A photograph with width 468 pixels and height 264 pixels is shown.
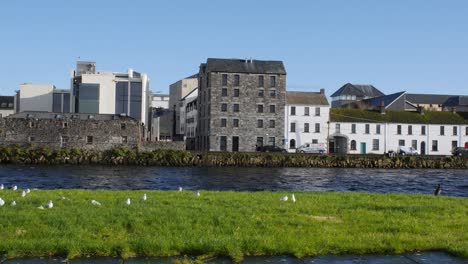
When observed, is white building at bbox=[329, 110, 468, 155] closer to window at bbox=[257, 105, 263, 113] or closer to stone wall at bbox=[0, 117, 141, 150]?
window at bbox=[257, 105, 263, 113]

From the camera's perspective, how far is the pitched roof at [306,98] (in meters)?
89.7

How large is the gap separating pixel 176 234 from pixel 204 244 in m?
1.11

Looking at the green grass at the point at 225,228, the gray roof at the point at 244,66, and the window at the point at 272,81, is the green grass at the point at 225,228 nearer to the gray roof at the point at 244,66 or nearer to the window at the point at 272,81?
the gray roof at the point at 244,66

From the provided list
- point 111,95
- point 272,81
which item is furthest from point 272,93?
point 111,95

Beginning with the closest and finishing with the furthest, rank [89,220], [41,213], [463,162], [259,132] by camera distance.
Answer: [89,220], [41,213], [463,162], [259,132]

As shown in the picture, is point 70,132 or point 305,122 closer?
point 70,132

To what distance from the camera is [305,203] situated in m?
15.1

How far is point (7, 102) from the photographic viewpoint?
396ft

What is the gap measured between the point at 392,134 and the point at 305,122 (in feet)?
51.2

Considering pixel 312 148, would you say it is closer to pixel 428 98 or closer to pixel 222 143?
pixel 222 143

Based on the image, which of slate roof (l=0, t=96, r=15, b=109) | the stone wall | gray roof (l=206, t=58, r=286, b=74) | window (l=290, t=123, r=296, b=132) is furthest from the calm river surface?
slate roof (l=0, t=96, r=15, b=109)

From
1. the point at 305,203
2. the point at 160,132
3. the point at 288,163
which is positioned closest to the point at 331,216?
the point at 305,203

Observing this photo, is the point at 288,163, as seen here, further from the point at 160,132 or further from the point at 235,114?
the point at 160,132

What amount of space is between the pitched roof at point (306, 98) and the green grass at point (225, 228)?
246 feet
